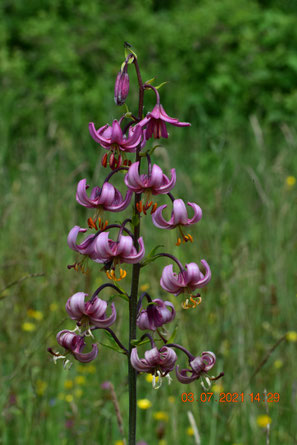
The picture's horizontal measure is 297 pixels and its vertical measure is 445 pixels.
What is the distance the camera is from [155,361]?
140 centimetres

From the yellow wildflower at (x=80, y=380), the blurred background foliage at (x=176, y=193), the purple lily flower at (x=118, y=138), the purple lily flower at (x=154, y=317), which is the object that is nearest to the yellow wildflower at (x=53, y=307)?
the blurred background foliage at (x=176, y=193)

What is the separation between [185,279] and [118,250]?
189mm

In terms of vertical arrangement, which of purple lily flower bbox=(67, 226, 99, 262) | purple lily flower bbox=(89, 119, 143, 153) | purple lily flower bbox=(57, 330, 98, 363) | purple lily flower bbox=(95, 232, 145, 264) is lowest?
purple lily flower bbox=(57, 330, 98, 363)

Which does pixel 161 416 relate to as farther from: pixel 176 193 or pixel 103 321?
pixel 176 193

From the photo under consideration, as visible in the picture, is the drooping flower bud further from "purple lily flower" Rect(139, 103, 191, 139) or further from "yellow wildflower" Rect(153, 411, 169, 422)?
"yellow wildflower" Rect(153, 411, 169, 422)

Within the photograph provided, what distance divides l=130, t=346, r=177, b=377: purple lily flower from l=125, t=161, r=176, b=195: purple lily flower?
36 centimetres

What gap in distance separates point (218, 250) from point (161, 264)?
0.75 meters

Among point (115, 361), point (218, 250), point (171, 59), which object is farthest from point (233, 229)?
point (171, 59)

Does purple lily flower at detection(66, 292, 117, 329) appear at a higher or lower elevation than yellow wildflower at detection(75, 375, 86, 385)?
lower

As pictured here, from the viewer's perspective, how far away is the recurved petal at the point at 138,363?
1.39 metres

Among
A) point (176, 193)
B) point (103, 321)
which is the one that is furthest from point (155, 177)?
point (176, 193)

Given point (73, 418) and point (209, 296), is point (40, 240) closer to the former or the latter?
point (209, 296)

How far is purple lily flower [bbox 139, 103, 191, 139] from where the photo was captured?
141cm

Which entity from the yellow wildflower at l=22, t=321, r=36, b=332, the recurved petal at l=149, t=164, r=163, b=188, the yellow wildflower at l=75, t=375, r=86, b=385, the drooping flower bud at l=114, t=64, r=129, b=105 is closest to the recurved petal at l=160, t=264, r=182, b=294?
the recurved petal at l=149, t=164, r=163, b=188
